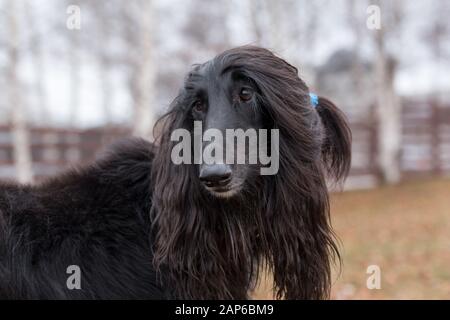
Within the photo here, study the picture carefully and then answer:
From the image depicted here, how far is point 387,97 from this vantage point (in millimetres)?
16812

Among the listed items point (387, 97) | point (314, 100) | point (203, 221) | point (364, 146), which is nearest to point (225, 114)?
point (203, 221)

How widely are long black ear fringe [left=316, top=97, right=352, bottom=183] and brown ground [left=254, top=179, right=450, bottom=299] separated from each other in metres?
0.59

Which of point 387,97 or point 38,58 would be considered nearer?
point 387,97

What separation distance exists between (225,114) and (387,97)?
49.6ft

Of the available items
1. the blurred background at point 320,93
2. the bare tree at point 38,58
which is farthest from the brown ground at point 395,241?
the bare tree at point 38,58

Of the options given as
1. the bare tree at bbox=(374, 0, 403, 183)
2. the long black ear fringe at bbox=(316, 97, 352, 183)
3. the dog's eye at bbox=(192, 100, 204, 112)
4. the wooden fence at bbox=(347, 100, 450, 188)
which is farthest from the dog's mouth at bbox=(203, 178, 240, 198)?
the wooden fence at bbox=(347, 100, 450, 188)

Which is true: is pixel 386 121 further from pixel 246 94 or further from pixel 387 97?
pixel 246 94

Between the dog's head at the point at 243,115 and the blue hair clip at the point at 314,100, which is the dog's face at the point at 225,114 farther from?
the blue hair clip at the point at 314,100

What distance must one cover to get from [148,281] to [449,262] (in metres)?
5.15

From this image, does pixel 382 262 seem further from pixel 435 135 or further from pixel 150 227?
pixel 435 135

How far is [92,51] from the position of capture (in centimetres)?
2214

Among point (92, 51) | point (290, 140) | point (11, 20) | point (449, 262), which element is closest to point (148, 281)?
point (290, 140)

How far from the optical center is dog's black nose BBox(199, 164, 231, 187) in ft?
7.79

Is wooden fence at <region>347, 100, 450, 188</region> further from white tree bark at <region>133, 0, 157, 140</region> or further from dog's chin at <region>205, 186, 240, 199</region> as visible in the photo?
dog's chin at <region>205, 186, 240, 199</region>
